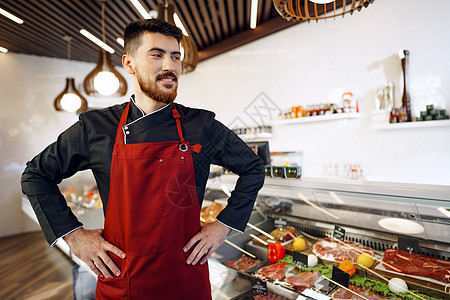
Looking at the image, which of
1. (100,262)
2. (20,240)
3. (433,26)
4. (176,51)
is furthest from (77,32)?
(433,26)

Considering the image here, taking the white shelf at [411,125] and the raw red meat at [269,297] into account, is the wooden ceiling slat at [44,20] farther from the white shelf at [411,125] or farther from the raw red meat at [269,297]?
the white shelf at [411,125]

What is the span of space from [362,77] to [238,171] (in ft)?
11.8

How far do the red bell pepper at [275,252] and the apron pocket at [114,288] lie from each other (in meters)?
1.17

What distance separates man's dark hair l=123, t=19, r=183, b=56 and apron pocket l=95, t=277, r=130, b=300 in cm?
101

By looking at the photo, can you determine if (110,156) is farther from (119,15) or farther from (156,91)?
(119,15)

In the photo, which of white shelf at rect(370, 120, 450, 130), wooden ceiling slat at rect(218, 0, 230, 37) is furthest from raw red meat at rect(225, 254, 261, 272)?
wooden ceiling slat at rect(218, 0, 230, 37)

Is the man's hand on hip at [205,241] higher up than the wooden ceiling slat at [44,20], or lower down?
lower down

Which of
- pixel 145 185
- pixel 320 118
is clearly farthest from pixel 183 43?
pixel 320 118

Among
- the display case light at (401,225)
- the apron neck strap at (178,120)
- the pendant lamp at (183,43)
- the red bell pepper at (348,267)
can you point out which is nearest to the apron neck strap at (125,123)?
the apron neck strap at (178,120)

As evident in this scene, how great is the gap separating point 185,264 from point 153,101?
763 mm

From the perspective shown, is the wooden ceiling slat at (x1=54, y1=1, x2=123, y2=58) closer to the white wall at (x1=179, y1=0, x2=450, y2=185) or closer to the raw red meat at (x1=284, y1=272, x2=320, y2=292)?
the white wall at (x1=179, y1=0, x2=450, y2=185)

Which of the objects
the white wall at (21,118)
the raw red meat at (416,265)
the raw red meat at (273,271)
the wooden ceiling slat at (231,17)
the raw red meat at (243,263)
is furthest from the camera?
the white wall at (21,118)

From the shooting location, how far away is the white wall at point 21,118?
19.9 feet

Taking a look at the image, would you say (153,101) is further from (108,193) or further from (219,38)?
(219,38)
